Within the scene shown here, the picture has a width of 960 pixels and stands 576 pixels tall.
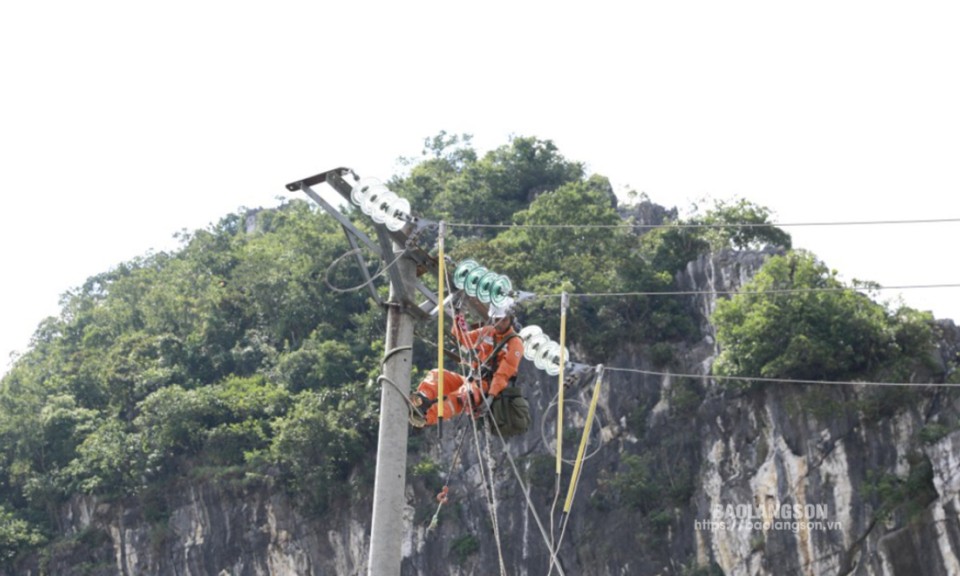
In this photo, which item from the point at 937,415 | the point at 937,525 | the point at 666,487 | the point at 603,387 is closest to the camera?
the point at 937,525

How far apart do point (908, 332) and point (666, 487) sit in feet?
28.2

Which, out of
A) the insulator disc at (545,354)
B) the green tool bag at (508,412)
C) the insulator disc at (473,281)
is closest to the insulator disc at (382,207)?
the insulator disc at (473,281)

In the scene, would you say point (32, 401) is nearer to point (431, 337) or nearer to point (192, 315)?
point (192, 315)

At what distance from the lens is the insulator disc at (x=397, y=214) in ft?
45.7

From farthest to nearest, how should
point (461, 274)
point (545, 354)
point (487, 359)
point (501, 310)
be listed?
point (545, 354)
point (487, 359)
point (501, 310)
point (461, 274)

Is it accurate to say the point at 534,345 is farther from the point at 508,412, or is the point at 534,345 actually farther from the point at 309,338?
the point at 309,338

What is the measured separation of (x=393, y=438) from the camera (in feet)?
43.1

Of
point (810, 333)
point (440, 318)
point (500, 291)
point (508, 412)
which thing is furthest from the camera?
point (810, 333)

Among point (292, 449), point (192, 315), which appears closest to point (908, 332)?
point (292, 449)

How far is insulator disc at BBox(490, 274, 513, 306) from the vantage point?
594 inches

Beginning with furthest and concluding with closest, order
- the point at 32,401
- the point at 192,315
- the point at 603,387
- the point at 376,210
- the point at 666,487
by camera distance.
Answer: the point at 192,315, the point at 32,401, the point at 603,387, the point at 666,487, the point at 376,210

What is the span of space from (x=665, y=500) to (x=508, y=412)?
33531mm

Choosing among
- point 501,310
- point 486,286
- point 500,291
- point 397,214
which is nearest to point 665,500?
point 501,310

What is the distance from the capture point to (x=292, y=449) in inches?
2114
